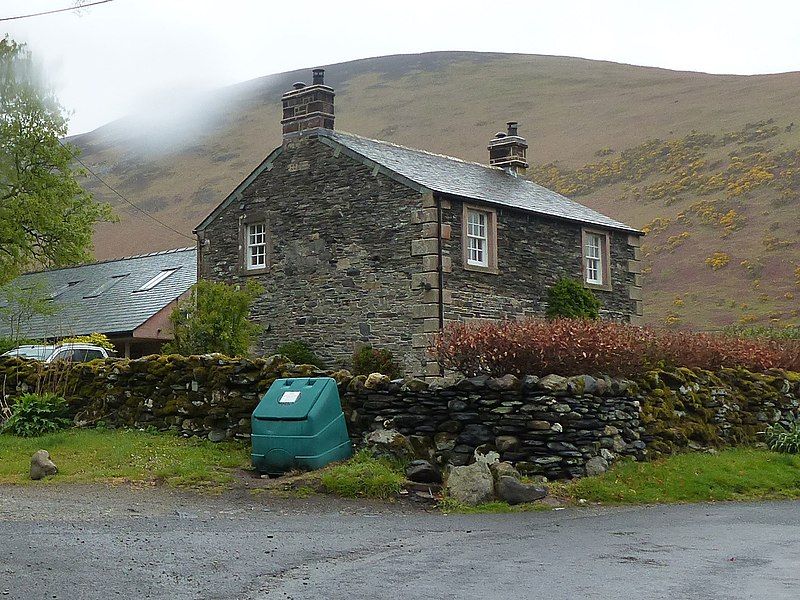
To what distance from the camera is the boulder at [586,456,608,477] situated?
13.3 meters

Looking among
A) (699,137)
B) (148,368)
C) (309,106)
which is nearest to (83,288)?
(309,106)

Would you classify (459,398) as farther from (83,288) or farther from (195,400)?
(83,288)

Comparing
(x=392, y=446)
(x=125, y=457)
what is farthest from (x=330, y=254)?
(x=392, y=446)

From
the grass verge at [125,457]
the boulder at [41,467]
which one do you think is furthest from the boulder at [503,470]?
the boulder at [41,467]

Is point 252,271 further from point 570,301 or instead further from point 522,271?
point 570,301

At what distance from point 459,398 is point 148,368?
5414 mm

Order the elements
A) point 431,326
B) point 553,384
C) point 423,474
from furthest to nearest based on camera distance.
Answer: point 431,326 < point 553,384 < point 423,474

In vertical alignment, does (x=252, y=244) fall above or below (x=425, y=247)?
above

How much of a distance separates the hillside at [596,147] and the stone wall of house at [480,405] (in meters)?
30.7

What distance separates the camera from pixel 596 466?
1341cm

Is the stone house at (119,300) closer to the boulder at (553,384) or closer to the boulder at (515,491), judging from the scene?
the boulder at (553,384)

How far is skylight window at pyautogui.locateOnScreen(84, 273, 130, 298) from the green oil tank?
78.3 ft

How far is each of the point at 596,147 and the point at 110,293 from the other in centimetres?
5788

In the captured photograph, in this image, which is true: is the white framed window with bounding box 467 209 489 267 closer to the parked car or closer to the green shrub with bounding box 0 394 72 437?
the parked car
